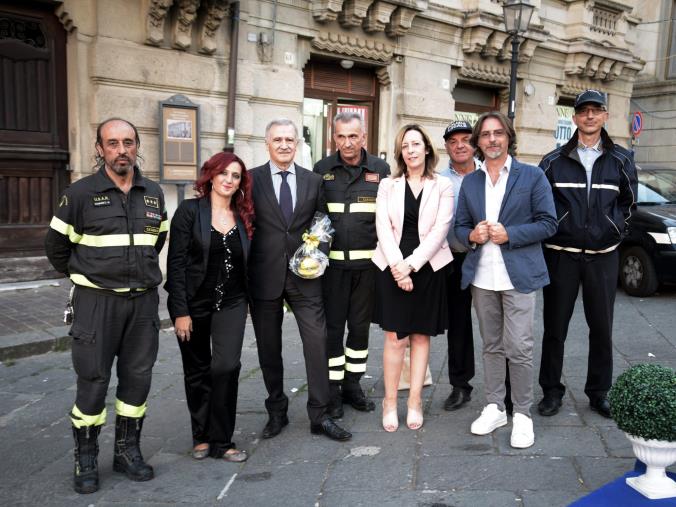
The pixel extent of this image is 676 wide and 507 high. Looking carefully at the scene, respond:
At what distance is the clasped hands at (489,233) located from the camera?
4.14m

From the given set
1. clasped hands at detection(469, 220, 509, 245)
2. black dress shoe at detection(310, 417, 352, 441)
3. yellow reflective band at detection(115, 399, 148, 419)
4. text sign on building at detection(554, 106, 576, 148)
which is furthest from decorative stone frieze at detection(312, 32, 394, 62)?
yellow reflective band at detection(115, 399, 148, 419)

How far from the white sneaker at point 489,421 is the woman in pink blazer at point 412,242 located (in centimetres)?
41

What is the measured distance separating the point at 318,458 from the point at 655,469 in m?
1.92

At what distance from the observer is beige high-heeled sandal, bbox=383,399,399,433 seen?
14.7ft

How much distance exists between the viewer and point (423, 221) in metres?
4.36

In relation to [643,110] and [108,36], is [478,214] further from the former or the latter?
[643,110]

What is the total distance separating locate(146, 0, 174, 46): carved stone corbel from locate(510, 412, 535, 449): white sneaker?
710 cm

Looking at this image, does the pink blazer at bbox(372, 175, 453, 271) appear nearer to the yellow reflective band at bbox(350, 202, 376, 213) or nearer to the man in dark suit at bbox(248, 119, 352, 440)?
the yellow reflective band at bbox(350, 202, 376, 213)

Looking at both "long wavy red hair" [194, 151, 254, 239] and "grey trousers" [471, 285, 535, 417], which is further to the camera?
"grey trousers" [471, 285, 535, 417]

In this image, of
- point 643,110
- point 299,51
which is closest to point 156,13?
point 299,51

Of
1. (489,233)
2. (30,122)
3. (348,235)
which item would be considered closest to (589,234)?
(489,233)

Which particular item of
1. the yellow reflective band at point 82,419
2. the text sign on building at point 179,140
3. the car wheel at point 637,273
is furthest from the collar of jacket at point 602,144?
the text sign on building at point 179,140

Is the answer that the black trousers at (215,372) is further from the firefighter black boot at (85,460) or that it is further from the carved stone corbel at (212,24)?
the carved stone corbel at (212,24)

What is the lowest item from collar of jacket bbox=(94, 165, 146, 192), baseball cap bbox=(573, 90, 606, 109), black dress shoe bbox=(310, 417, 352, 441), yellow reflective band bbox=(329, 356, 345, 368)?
black dress shoe bbox=(310, 417, 352, 441)
